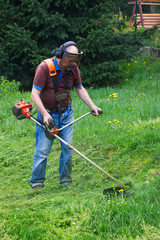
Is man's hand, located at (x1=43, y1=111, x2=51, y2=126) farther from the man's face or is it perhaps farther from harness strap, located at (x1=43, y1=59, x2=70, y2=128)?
the man's face

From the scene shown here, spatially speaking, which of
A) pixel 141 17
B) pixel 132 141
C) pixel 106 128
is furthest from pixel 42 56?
pixel 141 17

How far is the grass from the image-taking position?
304 cm

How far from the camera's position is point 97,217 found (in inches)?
122

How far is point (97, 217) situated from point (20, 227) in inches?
28.5

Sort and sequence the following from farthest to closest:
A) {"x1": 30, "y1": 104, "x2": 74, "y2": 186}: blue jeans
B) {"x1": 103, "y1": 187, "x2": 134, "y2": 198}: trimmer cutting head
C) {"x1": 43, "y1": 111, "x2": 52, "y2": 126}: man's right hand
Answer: {"x1": 30, "y1": 104, "x2": 74, "y2": 186}: blue jeans
{"x1": 43, "y1": 111, "x2": 52, "y2": 126}: man's right hand
{"x1": 103, "y1": 187, "x2": 134, "y2": 198}: trimmer cutting head

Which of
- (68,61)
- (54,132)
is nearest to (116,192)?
(54,132)

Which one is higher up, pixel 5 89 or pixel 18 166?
pixel 5 89

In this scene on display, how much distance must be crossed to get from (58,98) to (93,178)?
130cm

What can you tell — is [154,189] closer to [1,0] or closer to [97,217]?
[97,217]

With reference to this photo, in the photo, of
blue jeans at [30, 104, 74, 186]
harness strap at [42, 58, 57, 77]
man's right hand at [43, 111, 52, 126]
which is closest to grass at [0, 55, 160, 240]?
blue jeans at [30, 104, 74, 186]

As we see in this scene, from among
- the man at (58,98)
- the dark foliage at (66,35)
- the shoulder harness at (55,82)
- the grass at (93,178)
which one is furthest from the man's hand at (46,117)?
the dark foliage at (66,35)

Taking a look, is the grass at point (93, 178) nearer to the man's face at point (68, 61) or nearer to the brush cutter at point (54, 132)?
the brush cutter at point (54, 132)

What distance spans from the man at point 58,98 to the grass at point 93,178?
309 millimetres

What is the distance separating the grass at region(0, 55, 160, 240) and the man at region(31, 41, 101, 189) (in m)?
0.31
